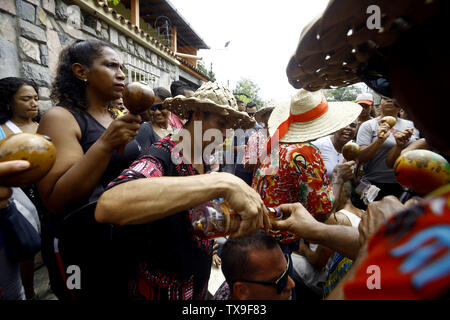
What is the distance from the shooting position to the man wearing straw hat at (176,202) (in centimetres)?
89

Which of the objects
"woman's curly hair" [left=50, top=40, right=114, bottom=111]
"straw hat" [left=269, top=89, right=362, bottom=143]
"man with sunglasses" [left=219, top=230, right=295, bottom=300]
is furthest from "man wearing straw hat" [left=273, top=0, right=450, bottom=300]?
"woman's curly hair" [left=50, top=40, right=114, bottom=111]

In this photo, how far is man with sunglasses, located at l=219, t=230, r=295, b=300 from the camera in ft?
4.82

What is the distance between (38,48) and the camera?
3377 millimetres

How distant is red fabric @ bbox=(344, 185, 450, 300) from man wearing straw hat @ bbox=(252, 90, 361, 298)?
4.96 ft

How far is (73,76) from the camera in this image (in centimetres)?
157

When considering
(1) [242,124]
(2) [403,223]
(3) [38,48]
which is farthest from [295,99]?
(3) [38,48]

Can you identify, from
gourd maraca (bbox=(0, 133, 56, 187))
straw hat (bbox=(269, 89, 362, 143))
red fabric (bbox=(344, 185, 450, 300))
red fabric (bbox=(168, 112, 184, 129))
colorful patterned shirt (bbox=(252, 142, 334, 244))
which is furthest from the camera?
red fabric (bbox=(168, 112, 184, 129))

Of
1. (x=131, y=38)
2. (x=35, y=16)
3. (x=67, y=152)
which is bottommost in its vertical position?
(x=67, y=152)

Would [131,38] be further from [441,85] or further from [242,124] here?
[441,85]

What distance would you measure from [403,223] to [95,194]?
150 centimetres

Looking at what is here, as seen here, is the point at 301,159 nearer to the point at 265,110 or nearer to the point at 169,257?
the point at 169,257

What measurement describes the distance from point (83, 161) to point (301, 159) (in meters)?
1.59

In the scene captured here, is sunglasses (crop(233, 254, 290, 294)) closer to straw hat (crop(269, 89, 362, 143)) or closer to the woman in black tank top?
the woman in black tank top

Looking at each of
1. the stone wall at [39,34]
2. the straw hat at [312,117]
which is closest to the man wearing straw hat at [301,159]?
the straw hat at [312,117]
